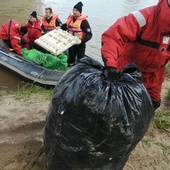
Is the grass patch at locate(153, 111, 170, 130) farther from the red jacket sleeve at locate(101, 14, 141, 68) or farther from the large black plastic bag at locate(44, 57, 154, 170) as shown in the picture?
the red jacket sleeve at locate(101, 14, 141, 68)

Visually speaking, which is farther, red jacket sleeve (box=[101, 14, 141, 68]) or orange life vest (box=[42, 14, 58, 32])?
orange life vest (box=[42, 14, 58, 32])

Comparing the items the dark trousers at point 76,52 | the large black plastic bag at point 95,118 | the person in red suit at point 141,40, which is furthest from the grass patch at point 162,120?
the dark trousers at point 76,52

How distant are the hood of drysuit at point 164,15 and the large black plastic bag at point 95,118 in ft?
1.62

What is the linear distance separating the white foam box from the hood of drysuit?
162 inches

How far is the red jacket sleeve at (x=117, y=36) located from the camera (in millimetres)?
2264

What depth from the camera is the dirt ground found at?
2.88 m

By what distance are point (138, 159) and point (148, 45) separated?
125 cm

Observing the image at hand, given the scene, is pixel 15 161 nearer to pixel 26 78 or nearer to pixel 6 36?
pixel 26 78

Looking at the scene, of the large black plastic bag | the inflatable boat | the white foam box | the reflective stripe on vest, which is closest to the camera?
the large black plastic bag

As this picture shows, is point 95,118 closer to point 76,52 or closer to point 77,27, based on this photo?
point 77,27

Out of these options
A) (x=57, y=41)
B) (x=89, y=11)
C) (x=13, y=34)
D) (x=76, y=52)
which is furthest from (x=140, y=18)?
(x=89, y=11)

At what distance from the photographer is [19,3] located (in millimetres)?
15719

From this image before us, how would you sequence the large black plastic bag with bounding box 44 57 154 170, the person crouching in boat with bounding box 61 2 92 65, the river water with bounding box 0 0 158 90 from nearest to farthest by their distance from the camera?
the large black plastic bag with bounding box 44 57 154 170, the person crouching in boat with bounding box 61 2 92 65, the river water with bounding box 0 0 158 90

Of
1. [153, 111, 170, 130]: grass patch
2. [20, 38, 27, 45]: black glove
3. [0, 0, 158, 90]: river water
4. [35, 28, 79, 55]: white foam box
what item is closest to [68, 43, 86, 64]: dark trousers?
[35, 28, 79, 55]: white foam box
